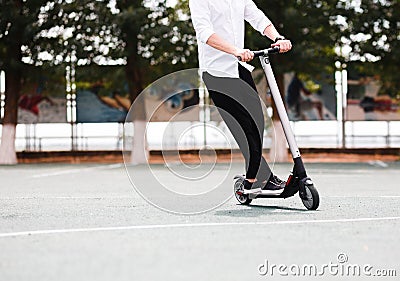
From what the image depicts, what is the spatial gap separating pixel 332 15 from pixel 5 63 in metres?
8.92

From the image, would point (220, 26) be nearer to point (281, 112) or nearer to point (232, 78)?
point (232, 78)

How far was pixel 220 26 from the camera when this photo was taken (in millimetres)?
6820

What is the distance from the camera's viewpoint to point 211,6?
6758 millimetres

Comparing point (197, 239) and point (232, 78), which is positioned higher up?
point (232, 78)

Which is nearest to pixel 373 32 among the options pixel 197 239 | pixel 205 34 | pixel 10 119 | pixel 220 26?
pixel 10 119

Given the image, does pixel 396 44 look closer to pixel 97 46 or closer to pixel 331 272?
pixel 97 46

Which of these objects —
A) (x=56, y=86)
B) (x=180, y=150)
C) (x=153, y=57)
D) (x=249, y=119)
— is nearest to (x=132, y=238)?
(x=249, y=119)

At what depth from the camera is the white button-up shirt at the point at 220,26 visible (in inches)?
262

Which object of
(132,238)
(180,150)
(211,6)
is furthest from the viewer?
(180,150)

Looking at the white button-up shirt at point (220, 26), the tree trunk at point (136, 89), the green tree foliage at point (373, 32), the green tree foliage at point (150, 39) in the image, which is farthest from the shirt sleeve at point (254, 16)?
the green tree foliage at point (373, 32)

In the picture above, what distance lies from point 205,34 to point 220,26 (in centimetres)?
34

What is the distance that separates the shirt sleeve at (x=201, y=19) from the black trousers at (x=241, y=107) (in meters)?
0.37

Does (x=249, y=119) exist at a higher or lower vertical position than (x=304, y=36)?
lower
